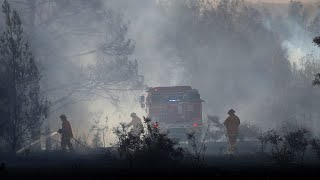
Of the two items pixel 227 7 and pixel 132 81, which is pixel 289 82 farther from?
pixel 132 81

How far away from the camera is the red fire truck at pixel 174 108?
Answer: 1267 inches

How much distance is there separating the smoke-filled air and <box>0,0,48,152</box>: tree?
0.05 meters

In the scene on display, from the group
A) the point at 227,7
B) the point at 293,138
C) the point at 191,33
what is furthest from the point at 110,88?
the point at 227,7

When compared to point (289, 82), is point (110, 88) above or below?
below

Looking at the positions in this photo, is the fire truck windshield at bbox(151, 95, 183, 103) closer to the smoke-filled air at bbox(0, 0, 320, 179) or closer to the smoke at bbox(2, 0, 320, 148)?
the smoke-filled air at bbox(0, 0, 320, 179)

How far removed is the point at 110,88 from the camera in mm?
33531

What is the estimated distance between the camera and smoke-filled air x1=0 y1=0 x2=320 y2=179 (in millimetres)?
18219

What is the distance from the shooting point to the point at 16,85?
2400 cm

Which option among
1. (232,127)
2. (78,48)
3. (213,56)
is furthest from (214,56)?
(232,127)

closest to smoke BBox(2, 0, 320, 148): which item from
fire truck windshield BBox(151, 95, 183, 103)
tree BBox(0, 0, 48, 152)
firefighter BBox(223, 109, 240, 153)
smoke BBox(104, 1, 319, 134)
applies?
smoke BBox(104, 1, 319, 134)

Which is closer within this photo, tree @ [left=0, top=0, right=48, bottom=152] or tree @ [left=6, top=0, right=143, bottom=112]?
tree @ [left=0, top=0, right=48, bottom=152]

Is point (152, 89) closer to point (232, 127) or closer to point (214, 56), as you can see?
point (232, 127)

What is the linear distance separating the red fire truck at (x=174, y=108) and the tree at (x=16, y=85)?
8966 mm

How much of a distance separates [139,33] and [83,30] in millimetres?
22521
